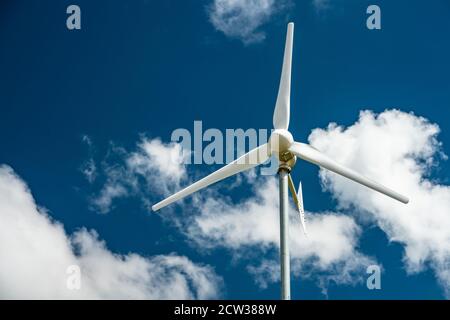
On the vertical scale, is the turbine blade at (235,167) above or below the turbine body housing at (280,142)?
below

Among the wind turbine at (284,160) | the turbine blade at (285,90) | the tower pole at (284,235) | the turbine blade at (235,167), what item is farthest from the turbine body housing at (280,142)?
the turbine blade at (285,90)

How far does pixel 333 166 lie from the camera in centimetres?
2684

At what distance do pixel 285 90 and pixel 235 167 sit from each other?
4618 mm

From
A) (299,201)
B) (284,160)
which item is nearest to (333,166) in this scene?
(284,160)

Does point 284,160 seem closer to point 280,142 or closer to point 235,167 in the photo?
point 280,142

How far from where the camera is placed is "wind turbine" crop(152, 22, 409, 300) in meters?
26.0

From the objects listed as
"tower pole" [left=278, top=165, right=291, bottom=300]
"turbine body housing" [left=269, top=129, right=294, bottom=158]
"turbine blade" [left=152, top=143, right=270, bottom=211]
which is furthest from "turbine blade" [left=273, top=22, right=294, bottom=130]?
"tower pole" [left=278, top=165, right=291, bottom=300]

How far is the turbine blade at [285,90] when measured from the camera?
93.4 feet

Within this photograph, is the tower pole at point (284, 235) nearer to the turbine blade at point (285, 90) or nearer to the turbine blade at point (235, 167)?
Answer: the turbine blade at point (235, 167)

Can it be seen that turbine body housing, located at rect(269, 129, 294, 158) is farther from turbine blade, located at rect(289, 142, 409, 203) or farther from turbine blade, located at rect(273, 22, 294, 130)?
turbine blade, located at rect(273, 22, 294, 130)
